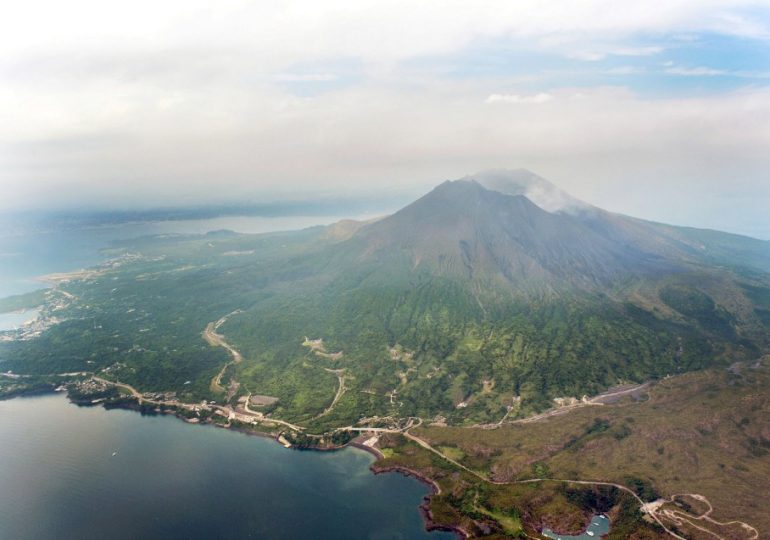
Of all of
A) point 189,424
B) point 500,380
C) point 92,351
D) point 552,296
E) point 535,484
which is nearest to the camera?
point 535,484

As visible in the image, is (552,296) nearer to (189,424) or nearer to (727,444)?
(727,444)

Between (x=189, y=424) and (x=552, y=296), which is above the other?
(x=552, y=296)

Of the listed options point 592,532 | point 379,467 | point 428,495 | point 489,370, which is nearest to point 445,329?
point 489,370

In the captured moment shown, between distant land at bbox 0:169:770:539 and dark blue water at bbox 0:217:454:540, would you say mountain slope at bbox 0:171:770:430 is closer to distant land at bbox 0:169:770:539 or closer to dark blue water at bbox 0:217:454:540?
distant land at bbox 0:169:770:539

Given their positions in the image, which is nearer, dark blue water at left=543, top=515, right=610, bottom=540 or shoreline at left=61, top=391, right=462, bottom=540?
dark blue water at left=543, top=515, right=610, bottom=540

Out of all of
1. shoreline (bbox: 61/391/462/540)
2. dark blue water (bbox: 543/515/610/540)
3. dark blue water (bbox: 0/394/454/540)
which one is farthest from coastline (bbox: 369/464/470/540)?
→ dark blue water (bbox: 543/515/610/540)

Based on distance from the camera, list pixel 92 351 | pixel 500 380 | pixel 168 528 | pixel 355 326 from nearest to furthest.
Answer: pixel 168 528 → pixel 500 380 → pixel 92 351 → pixel 355 326

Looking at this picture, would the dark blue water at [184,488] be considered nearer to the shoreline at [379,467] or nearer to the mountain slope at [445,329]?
the shoreline at [379,467]

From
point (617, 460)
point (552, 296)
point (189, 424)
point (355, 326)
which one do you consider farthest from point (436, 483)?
point (552, 296)
